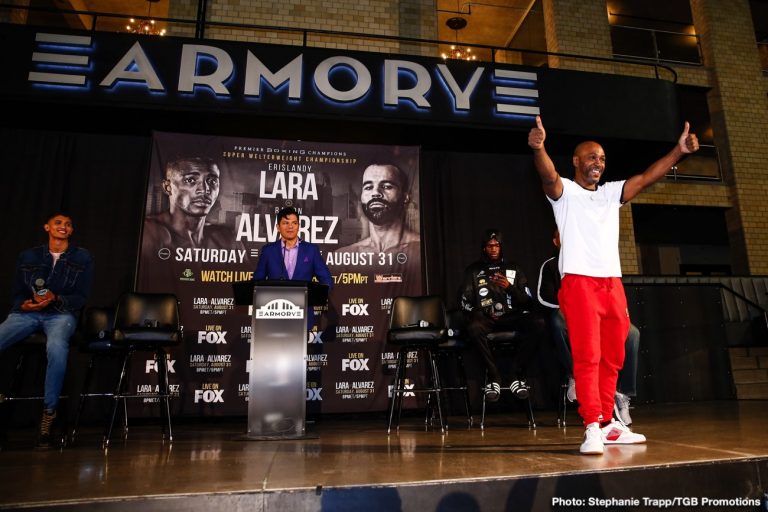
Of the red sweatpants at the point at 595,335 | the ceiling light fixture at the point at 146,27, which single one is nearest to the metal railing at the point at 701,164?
the red sweatpants at the point at 595,335

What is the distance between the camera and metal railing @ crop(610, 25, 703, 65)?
33.9 feet

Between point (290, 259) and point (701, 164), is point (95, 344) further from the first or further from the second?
point (701, 164)

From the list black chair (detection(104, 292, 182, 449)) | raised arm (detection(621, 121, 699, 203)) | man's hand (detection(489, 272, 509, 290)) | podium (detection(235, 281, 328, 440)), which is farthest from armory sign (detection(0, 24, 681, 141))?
Result: raised arm (detection(621, 121, 699, 203))

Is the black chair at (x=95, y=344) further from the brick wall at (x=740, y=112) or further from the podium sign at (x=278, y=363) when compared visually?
the brick wall at (x=740, y=112)

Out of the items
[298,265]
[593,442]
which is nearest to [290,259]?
[298,265]

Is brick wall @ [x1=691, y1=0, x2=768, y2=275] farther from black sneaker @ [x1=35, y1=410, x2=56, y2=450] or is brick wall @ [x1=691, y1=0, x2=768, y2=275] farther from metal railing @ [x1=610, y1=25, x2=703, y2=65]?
black sneaker @ [x1=35, y1=410, x2=56, y2=450]

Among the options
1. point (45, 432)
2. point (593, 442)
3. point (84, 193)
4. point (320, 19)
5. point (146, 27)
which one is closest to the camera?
point (593, 442)

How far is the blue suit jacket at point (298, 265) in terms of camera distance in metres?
4.16

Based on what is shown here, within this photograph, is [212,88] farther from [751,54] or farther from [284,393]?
[751,54]

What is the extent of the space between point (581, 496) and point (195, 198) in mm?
4470

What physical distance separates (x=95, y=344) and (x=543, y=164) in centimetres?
355

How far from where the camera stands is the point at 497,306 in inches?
182

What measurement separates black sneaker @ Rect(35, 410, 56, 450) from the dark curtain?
68.9 inches

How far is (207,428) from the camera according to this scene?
4.36 m
